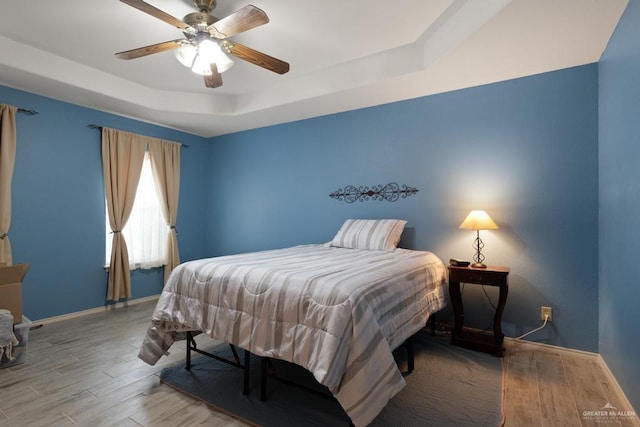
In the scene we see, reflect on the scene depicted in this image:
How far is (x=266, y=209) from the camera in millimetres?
4574

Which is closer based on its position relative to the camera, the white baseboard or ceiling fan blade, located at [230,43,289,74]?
ceiling fan blade, located at [230,43,289,74]

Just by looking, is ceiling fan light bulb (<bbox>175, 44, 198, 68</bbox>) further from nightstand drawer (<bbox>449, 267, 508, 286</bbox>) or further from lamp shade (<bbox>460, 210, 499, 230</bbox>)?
nightstand drawer (<bbox>449, 267, 508, 286</bbox>)

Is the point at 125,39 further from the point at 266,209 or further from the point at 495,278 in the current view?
the point at 495,278

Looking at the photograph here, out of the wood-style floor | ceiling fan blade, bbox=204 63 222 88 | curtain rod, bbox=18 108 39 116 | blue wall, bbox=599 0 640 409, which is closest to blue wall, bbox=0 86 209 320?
curtain rod, bbox=18 108 39 116

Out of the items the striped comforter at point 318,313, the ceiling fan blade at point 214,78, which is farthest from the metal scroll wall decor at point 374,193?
the ceiling fan blade at point 214,78

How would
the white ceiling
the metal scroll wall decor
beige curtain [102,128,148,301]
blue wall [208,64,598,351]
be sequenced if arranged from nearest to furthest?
the white ceiling → blue wall [208,64,598,351] → the metal scroll wall decor → beige curtain [102,128,148,301]

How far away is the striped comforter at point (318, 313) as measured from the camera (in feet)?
4.84

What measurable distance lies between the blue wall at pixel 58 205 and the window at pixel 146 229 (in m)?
0.36

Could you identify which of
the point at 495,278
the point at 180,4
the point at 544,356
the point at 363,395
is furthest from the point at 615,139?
the point at 180,4

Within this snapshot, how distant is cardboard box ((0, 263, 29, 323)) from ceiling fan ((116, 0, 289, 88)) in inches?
76.2

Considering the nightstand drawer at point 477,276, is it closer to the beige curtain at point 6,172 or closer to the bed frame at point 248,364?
the bed frame at point 248,364

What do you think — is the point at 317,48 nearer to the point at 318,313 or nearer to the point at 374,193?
the point at 374,193

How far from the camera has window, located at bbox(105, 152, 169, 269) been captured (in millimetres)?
4121

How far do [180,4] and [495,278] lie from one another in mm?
3142
